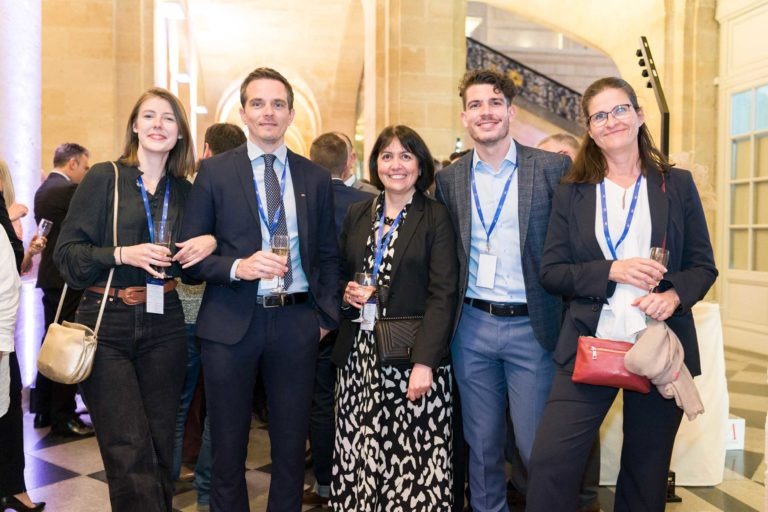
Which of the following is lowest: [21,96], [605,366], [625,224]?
[605,366]

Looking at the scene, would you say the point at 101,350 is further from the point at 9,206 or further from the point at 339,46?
the point at 339,46

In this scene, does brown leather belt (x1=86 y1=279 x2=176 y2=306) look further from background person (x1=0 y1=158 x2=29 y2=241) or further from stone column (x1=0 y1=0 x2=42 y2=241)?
stone column (x1=0 y1=0 x2=42 y2=241)

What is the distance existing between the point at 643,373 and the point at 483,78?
1.21 m

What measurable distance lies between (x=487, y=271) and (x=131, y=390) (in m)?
1.30

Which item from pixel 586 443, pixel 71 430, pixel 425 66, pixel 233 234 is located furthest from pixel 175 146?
pixel 425 66

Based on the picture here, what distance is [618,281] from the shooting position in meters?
2.17

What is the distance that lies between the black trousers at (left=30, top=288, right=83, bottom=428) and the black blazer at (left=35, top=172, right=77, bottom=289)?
81mm

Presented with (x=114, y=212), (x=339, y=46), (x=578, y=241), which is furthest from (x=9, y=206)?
(x=339, y=46)

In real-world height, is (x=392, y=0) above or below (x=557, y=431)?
above

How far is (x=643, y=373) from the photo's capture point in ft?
6.81

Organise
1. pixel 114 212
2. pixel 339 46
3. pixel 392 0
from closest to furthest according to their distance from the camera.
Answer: pixel 114 212, pixel 392 0, pixel 339 46

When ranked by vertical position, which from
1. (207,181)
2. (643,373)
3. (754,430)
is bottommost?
(754,430)

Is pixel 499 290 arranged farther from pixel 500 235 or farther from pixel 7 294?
pixel 7 294

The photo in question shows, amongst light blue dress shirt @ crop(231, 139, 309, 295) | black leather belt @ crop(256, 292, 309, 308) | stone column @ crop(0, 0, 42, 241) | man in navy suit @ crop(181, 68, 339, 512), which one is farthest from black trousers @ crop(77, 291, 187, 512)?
stone column @ crop(0, 0, 42, 241)
